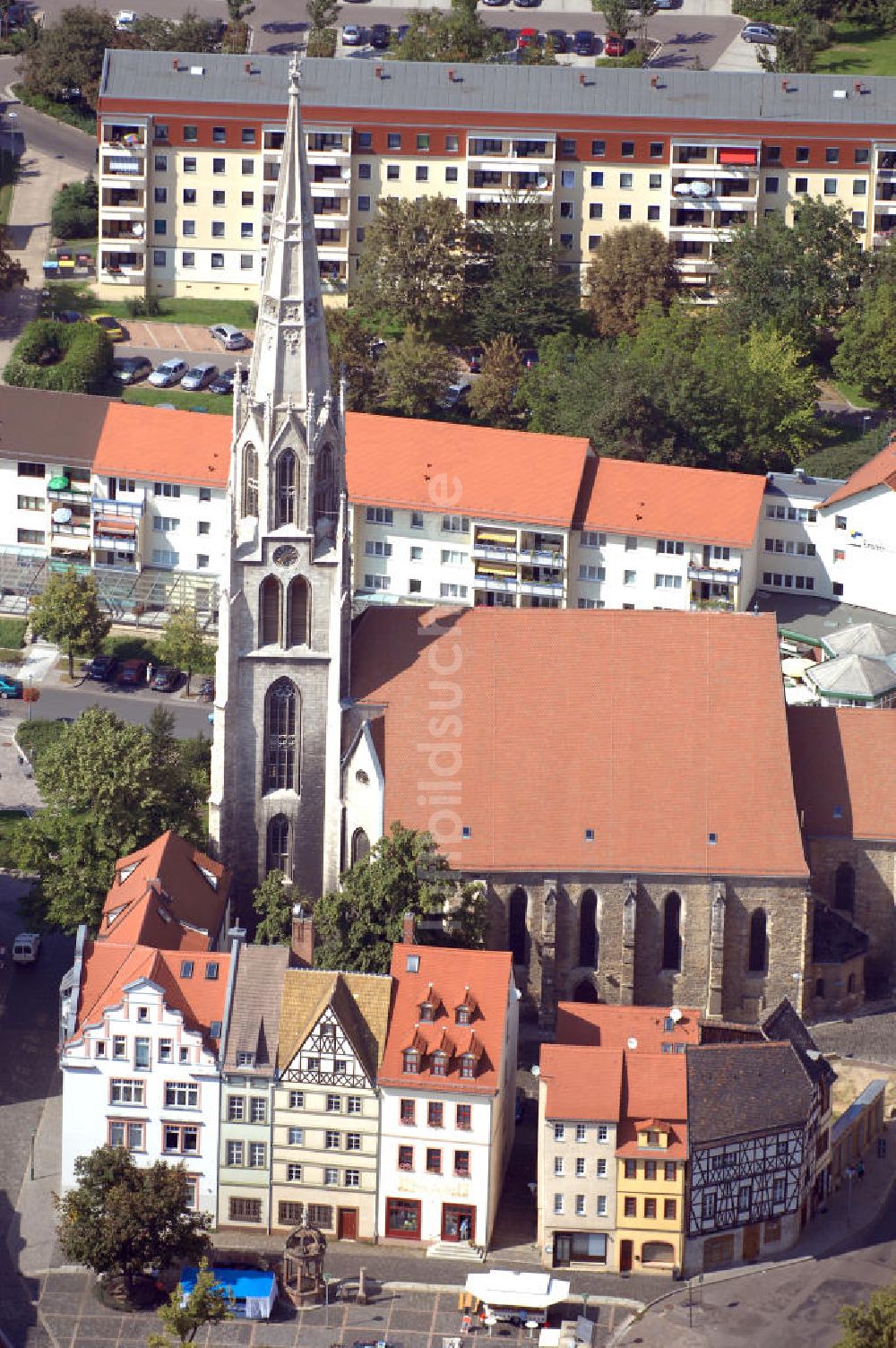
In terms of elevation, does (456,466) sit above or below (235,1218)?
above

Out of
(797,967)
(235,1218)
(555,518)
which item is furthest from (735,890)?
(555,518)

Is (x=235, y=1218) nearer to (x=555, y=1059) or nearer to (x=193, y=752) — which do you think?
(x=555, y=1059)

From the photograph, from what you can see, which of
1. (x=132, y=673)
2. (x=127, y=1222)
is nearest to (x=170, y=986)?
(x=127, y=1222)

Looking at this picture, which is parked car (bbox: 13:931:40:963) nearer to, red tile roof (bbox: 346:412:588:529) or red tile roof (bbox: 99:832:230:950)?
red tile roof (bbox: 99:832:230:950)

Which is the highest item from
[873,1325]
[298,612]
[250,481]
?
[250,481]

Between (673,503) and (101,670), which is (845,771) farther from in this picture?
(101,670)

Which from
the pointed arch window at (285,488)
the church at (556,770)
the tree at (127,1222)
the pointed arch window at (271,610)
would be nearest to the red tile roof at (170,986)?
the tree at (127,1222)
